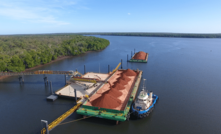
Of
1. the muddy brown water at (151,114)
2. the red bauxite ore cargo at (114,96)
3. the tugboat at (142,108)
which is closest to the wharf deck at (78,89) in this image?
the muddy brown water at (151,114)

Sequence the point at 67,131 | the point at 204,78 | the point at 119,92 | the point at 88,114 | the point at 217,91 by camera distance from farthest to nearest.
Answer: the point at 204,78
the point at 217,91
the point at 119,92
the point at 88,114
the point at 67,131

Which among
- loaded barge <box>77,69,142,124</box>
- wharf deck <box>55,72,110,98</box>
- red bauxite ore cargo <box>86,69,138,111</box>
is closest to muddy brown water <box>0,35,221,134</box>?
loaded barge <box>77,69,142,124</box>

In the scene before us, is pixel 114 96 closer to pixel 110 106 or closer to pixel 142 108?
pixel 110 106

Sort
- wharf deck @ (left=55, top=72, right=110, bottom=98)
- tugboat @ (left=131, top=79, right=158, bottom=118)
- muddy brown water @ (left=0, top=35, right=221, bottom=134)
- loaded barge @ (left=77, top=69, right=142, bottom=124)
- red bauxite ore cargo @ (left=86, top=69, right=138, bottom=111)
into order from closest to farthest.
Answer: muddy brown water @ (left=0, top=35, right=221, bottom=134) → loaded barge @ (left=77, top=69, right=142, bottom=124) → tugboat @ (left=131, top=79, right=158, bottom=118) → red bauxite ore cargo @ (left=86, top=69, right=138, bottom=111) → wharf deck @ (left=55, top=72, right=110, bottom=98)

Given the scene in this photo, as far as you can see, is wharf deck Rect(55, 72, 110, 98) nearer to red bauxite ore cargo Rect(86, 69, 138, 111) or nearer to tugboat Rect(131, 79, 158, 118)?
red bauxite ore cargo Rect(86, 69, 138, 111)

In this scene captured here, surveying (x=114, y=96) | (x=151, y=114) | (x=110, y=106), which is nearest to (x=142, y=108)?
(x=151, y=114)

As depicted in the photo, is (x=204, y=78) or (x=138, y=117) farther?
(x=204, y=78)

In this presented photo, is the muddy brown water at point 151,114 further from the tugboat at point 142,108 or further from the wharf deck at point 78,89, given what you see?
the wharf deck at point 78,89

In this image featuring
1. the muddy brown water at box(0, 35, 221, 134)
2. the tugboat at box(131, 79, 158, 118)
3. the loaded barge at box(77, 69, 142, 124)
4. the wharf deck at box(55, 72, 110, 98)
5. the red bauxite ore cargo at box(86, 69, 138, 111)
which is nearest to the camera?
the muddy brown water at box(0, 35, 221, 134)

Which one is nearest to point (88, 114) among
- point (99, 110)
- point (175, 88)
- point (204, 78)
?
point (99, 110)

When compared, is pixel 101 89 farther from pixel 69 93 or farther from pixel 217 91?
pixel 217 91

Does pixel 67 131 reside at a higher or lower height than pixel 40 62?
lower
